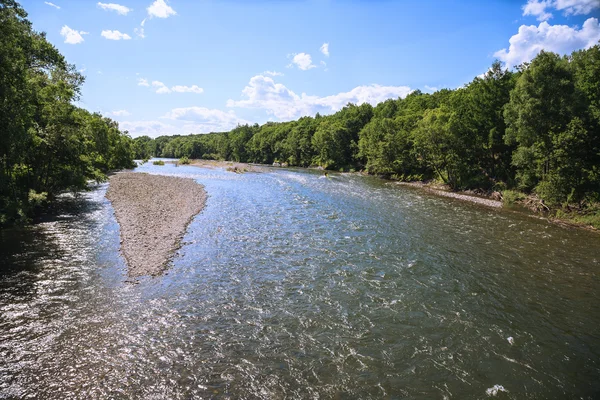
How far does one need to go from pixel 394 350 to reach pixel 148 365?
7.76 meters

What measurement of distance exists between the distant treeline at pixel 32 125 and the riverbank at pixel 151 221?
19.4 feet

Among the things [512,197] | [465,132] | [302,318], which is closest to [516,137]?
[512,197]

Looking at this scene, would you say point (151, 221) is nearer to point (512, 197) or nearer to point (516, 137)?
point (512, 197)

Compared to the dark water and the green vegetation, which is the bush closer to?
the green vegetation

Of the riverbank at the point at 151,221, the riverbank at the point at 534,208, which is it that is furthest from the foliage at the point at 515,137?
the riverbank at the point at 151,221

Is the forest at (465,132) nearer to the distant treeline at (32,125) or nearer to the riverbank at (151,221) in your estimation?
the distant treeline at (32,125)

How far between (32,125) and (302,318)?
2742 centimetres

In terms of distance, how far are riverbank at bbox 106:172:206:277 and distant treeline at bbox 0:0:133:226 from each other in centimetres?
592

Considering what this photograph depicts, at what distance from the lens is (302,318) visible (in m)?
12.1

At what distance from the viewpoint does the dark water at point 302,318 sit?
8.81 metres

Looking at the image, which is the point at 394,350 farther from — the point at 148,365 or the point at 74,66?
the point at 74,66

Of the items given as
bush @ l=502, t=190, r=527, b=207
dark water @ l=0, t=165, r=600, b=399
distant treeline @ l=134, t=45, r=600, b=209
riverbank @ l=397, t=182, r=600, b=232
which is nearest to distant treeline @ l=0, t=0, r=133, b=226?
dark water @ l=0, t=165, r=600, b=399

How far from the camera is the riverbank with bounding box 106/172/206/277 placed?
17.2 m

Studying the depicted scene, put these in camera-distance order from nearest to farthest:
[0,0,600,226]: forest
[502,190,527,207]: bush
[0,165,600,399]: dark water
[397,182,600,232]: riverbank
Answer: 1. [0,165,600,399]: dark water
2. [0,0,600,226]: forest
3. [397,182,600,232]: riverbank
4. [502,190,527,207]: bush
